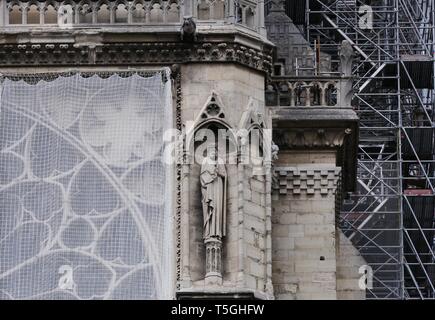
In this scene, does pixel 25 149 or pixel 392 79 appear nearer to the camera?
pixel 25 149

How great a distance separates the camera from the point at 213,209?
43750 mm

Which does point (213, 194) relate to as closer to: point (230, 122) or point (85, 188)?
point (230, 122)

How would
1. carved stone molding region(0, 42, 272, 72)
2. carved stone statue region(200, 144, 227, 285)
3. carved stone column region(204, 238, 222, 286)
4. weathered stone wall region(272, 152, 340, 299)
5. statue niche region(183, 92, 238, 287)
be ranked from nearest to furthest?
A: carved stone column region(204, 238, 222, 286) → carved stone statue region(200, 144, 227, 285) → statue niche region(183, 92, 238, 287) → carved stone molding region(0, 42, 272, 72) → weathered stone wall region(272, 152, 340, 299)

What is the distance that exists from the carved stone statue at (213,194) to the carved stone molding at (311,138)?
212cm

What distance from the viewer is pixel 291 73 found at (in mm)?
47750

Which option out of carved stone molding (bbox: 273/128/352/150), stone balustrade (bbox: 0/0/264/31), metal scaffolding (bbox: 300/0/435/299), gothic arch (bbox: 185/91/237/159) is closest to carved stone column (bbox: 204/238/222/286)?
gothic arch (bbox: 185/91/237/159)

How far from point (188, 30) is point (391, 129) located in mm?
20223

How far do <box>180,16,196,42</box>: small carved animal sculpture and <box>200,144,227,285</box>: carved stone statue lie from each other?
5.92 ft

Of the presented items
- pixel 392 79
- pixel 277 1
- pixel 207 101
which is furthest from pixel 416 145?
pixel 207 101

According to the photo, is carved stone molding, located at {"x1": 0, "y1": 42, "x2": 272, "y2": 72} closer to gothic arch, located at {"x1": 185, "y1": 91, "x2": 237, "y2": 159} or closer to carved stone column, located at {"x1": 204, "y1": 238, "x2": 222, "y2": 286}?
gothic arch, located at {"x1": 185, "y1": 91, "x2": 237, "y2": 159}

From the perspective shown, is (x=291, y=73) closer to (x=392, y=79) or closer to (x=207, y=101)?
(x=207, y=101)

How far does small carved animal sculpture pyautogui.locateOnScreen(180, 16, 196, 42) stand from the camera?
44.7m

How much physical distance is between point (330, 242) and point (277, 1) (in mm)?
5108

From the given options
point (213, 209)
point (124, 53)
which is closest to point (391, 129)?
point (124, 53)
